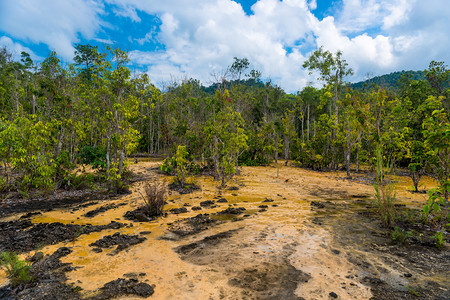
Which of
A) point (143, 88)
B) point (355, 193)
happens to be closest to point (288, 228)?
point (355, 193)

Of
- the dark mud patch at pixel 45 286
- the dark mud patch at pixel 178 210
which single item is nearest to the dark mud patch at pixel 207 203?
the dark mud patch at pixel 178 210

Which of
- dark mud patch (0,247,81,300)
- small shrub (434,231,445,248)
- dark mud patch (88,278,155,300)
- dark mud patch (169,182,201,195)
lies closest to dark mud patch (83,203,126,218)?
dark mud patch (169,182,201,195)

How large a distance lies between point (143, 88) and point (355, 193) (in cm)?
1096

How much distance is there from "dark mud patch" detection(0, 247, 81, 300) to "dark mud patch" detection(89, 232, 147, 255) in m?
0.79

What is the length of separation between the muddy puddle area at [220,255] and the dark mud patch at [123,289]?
14 mm

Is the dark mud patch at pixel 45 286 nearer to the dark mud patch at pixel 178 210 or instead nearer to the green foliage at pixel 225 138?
the dark mud patch at pixel 178 210

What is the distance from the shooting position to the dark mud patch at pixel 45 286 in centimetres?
312

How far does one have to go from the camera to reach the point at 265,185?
39.9ft

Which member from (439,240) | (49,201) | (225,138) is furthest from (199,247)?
(225,138)

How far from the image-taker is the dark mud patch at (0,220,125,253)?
4766mm

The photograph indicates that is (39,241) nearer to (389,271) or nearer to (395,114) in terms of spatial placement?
(389,271)

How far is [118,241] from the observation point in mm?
4977

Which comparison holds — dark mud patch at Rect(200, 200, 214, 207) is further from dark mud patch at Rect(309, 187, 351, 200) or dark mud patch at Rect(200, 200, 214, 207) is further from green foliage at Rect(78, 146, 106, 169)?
green foliage at Rect(78, 146, 106, 169)

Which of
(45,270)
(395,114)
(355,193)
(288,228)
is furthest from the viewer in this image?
(395,114)
